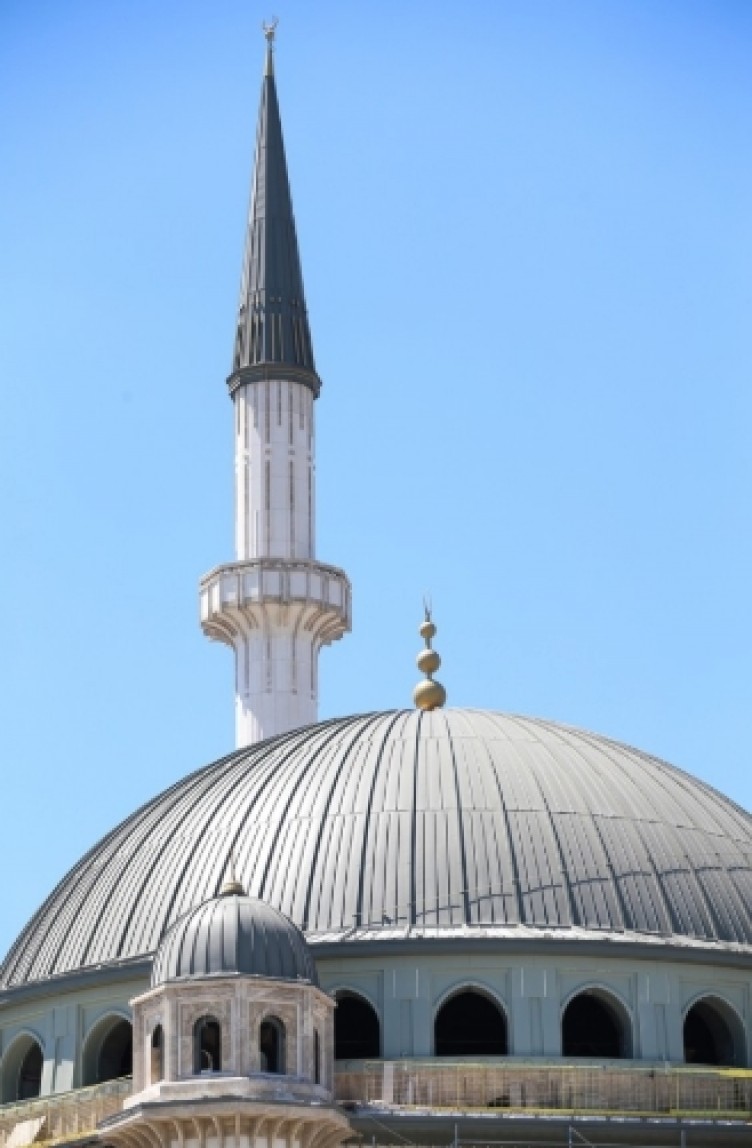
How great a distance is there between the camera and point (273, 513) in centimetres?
8231

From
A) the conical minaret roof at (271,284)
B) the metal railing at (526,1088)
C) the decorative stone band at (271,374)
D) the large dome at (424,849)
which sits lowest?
the metal railing at (526,1088)

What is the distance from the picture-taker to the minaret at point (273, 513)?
265 feet

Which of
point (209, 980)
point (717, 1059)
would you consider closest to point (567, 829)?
point (717, 1059)

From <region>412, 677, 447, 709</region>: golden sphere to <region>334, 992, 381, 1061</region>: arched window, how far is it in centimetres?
951

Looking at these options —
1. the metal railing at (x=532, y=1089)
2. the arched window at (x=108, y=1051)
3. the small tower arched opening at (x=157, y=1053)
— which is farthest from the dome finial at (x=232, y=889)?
the arched window at (x=108, y=1051)

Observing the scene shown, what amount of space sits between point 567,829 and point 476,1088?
624 centimetres

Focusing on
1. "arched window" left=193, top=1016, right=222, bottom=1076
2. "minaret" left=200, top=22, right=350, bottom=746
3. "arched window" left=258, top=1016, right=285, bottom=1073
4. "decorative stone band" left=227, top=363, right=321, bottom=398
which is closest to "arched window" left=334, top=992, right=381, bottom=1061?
"arched window" left=193, top=1016, right=222, bottom=1076

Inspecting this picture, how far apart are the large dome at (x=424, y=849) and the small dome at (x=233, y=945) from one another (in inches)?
150

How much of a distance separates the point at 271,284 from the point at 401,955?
103ft

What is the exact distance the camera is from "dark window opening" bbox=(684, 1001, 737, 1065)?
60.7 metres

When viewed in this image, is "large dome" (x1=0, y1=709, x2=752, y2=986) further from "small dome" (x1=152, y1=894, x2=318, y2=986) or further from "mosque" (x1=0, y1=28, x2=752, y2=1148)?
"small dome" (x1=152, y1=894, x2=318, y2=986)

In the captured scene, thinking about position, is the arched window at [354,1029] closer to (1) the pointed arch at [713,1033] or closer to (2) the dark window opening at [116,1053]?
(2) the dark window opening at [116,1053]

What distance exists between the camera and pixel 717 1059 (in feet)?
200

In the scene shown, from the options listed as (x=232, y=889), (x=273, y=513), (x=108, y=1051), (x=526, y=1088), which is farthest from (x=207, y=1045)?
(x=273, y=513)
